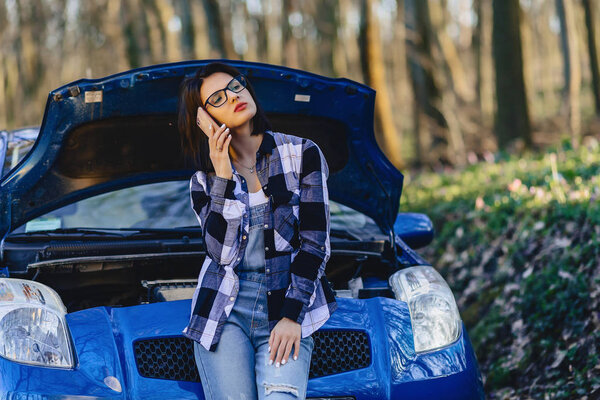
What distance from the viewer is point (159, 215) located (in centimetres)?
403

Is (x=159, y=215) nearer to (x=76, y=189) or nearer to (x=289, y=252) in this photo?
(x=76, y=189)

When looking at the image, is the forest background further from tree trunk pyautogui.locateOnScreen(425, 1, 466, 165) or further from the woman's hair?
the woman's hair

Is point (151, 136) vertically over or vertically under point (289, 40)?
under

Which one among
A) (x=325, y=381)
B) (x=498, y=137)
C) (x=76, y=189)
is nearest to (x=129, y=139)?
(x=76, y=189)

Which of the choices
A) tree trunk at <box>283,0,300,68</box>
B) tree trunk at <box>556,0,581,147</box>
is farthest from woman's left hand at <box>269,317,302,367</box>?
tree trunk at <box>283,0,300,68</box>

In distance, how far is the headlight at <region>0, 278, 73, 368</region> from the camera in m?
2.87

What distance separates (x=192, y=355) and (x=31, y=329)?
68cm

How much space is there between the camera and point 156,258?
3.62 meters

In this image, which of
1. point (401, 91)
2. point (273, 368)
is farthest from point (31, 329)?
point (401, 91)

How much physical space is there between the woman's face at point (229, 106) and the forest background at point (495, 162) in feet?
→ 5.36

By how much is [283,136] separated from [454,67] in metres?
16.6

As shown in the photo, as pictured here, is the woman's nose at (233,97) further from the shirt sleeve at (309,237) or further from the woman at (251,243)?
the shirt sleeve at (309,237)

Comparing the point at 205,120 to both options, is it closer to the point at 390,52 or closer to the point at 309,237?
the point at 309,237

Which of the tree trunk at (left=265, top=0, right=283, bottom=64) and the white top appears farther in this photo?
the tree trunk at (left=265, top=0, right=283, bottom=64)
